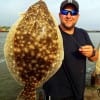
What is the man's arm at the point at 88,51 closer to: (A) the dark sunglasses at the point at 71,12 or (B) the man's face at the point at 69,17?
(B) the man's face at the point at 69,17

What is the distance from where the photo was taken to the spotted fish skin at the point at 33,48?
13.9ft

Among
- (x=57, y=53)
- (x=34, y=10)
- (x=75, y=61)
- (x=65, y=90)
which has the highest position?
(x=34, y=10)

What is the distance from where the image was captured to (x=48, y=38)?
4.32 metres

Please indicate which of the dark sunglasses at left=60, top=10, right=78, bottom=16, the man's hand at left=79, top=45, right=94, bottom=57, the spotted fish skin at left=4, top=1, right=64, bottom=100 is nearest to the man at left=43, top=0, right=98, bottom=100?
the dark sunglasses at left=60, top=10, right=78, bottom=16

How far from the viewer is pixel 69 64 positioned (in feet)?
17.9

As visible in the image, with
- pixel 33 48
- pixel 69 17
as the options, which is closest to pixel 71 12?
pixel 69 17

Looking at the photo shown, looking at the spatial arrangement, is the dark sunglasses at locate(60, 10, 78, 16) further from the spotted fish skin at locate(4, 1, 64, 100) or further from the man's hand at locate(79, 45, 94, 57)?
the spotted fish skin at locate(4, 1, 64, 100)

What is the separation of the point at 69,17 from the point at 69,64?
2.45 feet

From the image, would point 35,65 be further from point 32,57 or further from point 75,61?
point 75,61

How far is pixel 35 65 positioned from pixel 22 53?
0.23 meters

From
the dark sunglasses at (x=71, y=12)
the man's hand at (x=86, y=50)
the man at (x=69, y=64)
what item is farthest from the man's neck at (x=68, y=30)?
the man's hand at (x=86, y=50)

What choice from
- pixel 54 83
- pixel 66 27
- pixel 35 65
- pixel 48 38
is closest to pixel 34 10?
pixel 48 38

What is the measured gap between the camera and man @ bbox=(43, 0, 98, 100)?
543 centimetres

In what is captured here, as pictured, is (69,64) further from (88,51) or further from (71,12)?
(71,12)
